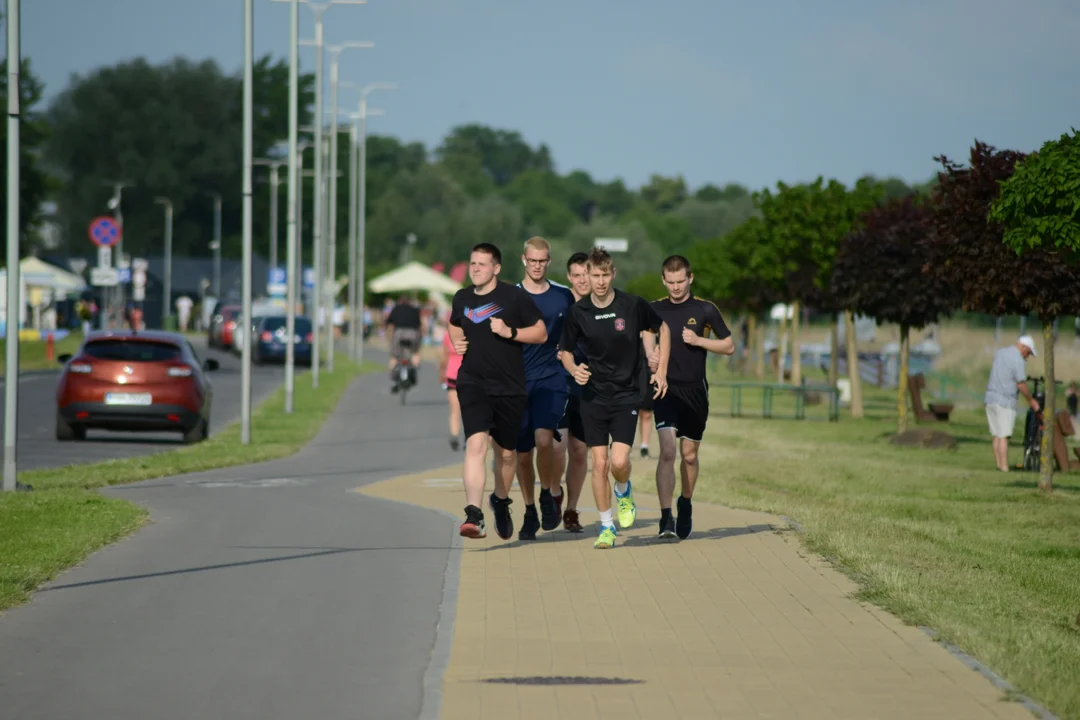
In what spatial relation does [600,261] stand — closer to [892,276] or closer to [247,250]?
[247,250]

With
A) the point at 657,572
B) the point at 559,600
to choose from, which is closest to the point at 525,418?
the point at 657,572

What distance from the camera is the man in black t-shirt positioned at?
38.3ft

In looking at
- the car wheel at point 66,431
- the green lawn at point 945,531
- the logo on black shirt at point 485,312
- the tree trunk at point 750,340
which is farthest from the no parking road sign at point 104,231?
the logo on black shirt at point 485,312

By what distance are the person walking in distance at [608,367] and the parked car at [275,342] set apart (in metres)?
43.6

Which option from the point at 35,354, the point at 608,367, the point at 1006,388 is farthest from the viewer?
the point at 35,354

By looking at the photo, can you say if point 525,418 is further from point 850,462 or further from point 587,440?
point 850,462

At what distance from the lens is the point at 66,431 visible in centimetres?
2381

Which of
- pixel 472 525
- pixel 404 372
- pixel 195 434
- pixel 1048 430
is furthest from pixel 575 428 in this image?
pixel 404 372

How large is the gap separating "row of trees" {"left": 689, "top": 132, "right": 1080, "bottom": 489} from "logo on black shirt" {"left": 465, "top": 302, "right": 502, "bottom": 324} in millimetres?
5159

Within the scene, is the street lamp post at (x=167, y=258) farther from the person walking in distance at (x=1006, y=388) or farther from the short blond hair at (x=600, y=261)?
the short blond hair at (x=600, y=261)

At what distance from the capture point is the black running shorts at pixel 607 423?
11.9 metres

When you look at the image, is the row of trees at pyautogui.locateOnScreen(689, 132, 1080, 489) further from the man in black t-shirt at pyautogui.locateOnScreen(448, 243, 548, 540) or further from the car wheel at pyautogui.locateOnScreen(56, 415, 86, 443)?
the car wheel at pyautogui.locateOnScreen(56, 415, 86, 443)

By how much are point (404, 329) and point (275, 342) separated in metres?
22.5

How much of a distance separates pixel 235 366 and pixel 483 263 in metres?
44.7
